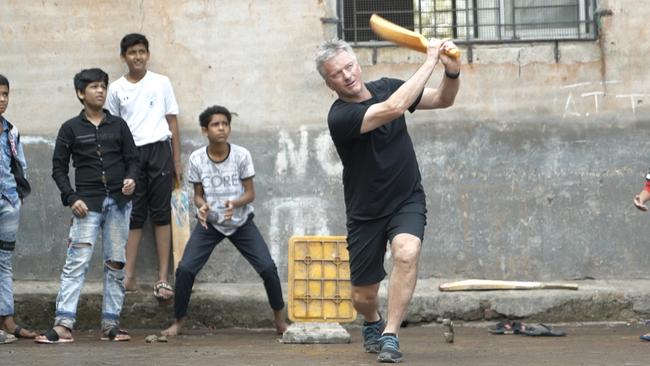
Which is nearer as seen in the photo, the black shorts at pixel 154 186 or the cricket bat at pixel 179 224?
the black shorts at pixel 154 186

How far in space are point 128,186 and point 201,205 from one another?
0.61m

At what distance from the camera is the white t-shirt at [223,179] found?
9922 mm

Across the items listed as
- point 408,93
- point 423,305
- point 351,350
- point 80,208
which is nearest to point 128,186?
point 80,208

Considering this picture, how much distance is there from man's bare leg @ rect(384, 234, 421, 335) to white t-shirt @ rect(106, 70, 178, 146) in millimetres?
3186

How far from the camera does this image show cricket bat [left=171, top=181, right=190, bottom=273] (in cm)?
1063

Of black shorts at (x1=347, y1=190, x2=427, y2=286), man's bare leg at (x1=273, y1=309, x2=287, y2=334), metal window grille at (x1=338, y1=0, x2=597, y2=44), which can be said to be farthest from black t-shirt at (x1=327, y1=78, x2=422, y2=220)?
metal window grille at (x1=338, y1=0, x2=597, y2=44)

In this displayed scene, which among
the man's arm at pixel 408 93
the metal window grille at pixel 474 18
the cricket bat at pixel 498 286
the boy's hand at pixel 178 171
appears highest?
the metal window grille at pixel 474 18

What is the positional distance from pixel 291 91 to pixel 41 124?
2010mm

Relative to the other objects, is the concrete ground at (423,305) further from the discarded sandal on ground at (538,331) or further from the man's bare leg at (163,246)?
the discarded sandal on ground at (538,331)

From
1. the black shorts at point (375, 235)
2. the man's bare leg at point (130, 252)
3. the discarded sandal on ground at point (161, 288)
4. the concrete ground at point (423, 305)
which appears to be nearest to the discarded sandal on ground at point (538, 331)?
the concrete ground at point (423, 305)

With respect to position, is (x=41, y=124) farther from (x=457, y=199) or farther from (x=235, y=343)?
(x=457, y=199)

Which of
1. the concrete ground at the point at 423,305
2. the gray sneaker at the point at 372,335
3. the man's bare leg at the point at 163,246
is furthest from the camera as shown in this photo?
the man's bare leg at the point at 163,246

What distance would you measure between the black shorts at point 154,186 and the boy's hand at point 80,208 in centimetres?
94

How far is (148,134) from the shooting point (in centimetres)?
1044
